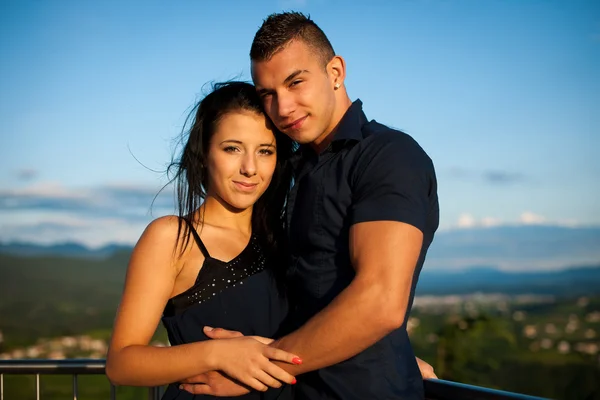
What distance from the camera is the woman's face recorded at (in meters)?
2.20

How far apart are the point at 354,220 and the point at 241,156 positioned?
0.70 meters

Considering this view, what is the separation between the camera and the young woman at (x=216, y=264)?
1.82m

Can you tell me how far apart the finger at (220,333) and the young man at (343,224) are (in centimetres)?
18

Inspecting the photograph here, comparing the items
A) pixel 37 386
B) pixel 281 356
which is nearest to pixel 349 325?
pixel 281 356

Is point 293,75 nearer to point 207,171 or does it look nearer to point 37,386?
point 207,171

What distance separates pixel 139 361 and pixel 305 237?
600 mm

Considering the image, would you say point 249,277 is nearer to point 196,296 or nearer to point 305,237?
point 196,296

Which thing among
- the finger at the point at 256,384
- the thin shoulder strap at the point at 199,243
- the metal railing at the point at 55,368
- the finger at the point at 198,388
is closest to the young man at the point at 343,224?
the finger at the point at 256,384

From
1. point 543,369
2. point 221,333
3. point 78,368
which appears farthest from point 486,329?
point 543,369

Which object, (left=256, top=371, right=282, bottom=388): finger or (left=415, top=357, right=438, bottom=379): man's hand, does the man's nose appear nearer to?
(left=256, top=371, right=282, bottom=388): finger

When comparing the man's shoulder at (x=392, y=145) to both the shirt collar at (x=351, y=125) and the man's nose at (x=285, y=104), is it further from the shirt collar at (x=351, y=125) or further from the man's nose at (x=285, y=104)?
the man's nose at (x=285, y=104)

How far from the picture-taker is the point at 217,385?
183 cm

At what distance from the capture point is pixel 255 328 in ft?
6.61

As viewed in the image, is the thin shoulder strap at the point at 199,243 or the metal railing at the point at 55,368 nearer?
the thin shoulder strap at the point at 199,243
